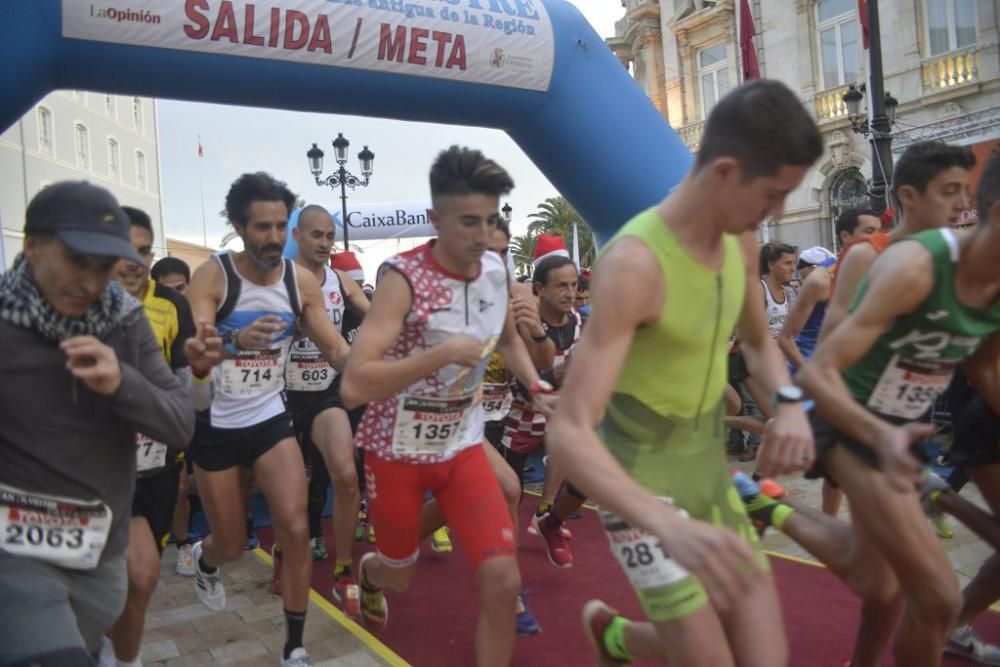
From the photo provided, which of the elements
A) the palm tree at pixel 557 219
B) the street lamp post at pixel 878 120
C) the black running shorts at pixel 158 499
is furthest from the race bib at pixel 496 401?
the palm tree at pixel 557 219

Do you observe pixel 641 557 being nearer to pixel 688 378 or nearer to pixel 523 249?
pixel 688 378

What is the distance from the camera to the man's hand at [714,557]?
4.79 feet

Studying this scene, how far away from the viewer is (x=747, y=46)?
11.8 meters

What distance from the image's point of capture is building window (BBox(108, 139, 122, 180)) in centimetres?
3394

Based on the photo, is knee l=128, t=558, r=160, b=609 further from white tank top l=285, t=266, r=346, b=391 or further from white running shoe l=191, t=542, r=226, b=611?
white tank top l=285, t=266, r=346, b=391

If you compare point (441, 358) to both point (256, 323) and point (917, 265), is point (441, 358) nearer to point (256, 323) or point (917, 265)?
point (256, 323)

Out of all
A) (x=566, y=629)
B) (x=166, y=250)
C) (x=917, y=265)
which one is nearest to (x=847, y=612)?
(x=566, y=629)

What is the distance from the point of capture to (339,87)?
6598 mm

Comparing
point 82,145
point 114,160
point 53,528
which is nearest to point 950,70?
point 53,528

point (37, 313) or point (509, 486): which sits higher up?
point (37, 313)

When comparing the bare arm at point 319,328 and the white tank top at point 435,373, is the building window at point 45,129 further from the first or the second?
the white tank top at point 435,373

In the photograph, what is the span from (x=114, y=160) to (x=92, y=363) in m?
36.2

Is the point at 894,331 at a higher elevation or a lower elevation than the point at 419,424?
higher

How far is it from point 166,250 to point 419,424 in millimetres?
40069
